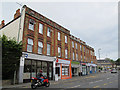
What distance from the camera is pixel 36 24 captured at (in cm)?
1741

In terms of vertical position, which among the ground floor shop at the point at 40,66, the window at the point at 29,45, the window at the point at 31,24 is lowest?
the ground floor shop at the point at 40,66

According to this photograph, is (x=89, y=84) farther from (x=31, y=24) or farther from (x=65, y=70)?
(x=31, y=24)

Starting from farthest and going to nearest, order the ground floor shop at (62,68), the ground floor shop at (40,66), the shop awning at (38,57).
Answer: the ground floor shop at (62,68) → the shop awning at (38,57) → the ground floor shop at (40,66)

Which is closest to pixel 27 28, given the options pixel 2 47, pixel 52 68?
pixel 2 47

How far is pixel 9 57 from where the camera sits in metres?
12.0

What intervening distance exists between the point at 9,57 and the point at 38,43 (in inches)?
229

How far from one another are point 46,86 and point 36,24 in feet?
35.3

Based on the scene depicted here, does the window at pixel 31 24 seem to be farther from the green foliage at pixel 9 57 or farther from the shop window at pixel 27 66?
the shop window at pixel 27 66

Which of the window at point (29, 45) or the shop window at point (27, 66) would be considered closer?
the shop window at point (27, 66)

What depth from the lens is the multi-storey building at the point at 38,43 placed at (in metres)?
14.9

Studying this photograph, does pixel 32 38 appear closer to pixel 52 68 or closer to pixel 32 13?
pixel 32 13

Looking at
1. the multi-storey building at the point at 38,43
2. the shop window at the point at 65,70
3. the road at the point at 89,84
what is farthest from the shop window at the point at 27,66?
the shop window at the point at 65,70

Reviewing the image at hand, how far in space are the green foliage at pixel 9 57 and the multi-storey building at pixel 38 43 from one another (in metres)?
1.07

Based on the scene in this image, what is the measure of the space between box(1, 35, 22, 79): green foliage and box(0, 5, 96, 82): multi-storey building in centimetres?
107
